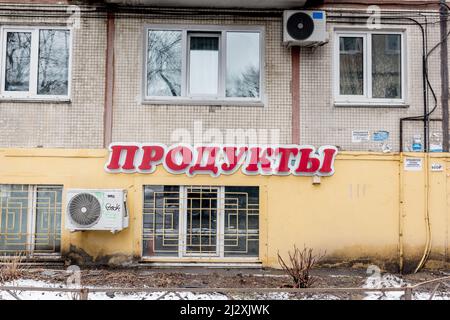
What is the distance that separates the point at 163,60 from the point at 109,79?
3.14ft

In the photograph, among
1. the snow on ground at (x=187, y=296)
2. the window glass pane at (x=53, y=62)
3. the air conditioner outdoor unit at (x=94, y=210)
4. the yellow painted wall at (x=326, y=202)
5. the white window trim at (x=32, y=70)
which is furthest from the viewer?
the window glass pane at (x=53, y=62)

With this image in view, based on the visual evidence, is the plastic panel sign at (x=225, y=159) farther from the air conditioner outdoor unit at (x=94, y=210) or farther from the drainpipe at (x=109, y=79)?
the air conditioner outdoor unit at (x=94, y=210)

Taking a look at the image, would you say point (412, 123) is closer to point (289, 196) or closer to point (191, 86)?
point (289, 196)

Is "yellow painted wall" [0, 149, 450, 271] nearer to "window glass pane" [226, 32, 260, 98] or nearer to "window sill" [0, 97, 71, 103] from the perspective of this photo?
"window sill" [0, 97, 71, 103]

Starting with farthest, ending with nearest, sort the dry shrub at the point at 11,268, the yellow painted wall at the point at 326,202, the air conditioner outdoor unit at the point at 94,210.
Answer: the yellow painted wall at the point at 326,202 < the air conditioner outdoor unit at the point at 94,210 < the dry shrub at the point at 11,268

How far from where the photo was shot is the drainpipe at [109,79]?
7281mm

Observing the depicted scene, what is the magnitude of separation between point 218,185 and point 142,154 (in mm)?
1340

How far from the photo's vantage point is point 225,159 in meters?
7.26

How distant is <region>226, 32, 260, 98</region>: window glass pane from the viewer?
296 inches

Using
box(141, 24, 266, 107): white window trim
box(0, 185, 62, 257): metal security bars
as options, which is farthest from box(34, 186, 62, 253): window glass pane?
box(141, 24, 266, 107): white window trim

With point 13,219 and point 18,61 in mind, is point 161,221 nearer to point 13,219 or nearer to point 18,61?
point 13,219

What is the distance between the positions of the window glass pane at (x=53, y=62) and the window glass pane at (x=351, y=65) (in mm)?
4643

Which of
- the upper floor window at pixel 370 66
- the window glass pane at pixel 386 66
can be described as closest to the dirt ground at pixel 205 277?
the upper floor window at pixel 370 66
